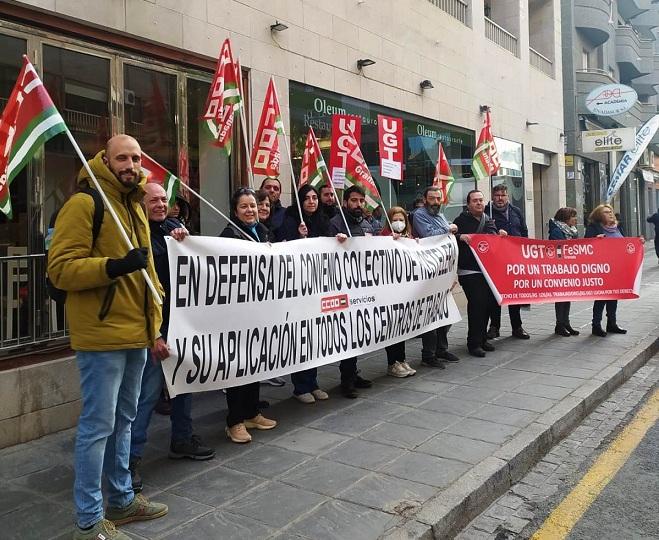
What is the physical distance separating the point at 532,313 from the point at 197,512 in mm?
8529

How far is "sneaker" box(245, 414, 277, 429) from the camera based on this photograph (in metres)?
4.75

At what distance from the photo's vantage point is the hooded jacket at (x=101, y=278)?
2818mm

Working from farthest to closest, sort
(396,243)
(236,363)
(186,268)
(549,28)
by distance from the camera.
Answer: (549,28) < (396,243) < (236,363) < (186,268)

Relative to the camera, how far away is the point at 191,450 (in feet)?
13.6

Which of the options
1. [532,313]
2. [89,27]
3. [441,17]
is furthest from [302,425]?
[441,17]

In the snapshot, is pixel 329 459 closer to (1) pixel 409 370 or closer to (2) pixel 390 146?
(1) pixel 409 370

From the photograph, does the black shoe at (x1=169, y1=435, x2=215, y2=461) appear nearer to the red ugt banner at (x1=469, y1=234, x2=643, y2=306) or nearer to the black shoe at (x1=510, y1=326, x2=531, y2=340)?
the red ugt banner at (x1=469, y1=234, x2=643, y2=306)

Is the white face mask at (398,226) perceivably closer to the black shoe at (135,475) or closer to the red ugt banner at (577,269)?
the red ugt banner at (577,269)

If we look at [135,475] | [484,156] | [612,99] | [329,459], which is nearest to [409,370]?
[329,459]

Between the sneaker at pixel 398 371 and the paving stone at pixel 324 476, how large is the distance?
93.2 inches

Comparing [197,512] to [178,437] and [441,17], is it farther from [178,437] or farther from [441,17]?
[441,17]

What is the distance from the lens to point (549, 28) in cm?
1741

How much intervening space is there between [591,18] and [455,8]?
466 inches

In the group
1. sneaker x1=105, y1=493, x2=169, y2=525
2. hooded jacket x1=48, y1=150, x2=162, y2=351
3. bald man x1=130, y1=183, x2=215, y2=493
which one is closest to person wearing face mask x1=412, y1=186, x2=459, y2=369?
bald man x1=130, y1=183, x2=215, y2=493
